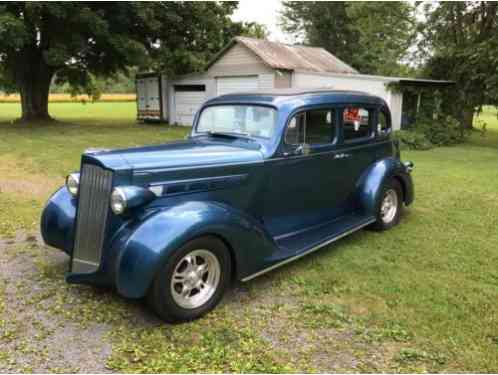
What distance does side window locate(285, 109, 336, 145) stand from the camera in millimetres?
4130

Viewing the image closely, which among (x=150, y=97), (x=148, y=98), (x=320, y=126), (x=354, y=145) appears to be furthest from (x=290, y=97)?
(x=148, y=98)

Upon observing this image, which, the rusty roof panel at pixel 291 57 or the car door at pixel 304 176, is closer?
the car door at pixel 304 176

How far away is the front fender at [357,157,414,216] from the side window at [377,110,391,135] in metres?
0.40

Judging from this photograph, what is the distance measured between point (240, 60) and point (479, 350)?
16965mm

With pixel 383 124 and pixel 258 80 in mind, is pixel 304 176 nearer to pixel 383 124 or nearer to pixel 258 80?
pixel 383 124

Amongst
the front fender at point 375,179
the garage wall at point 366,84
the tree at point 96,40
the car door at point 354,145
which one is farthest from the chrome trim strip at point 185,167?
the tree at point 96,40

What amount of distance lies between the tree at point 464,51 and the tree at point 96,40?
32.2 feet

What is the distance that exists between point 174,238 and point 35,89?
738 inches

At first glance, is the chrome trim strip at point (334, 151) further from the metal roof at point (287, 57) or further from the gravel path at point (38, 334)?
the metal roof at point (287, 57)

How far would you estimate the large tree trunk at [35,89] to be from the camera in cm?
1812

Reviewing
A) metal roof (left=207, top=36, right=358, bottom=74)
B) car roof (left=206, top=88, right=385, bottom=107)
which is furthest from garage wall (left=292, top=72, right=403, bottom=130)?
car roof (left=206, top=88, right=385, bottom=107)

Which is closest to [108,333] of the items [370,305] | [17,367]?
[17,367]

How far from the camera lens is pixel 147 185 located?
319 cm

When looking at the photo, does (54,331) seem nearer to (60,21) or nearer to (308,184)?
(308,184)
